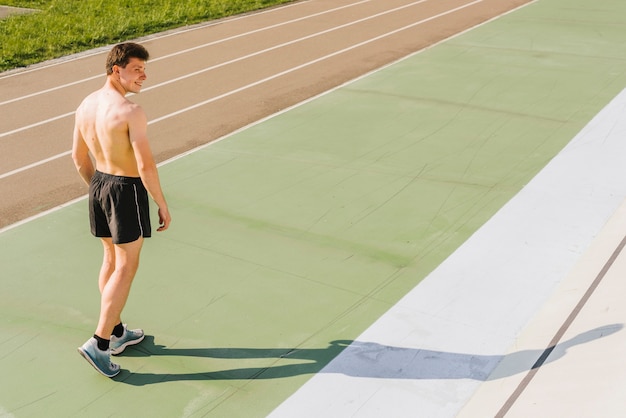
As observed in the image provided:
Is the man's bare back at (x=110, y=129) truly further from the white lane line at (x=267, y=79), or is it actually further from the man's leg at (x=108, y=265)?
the white lane line at (x=267, y=79)

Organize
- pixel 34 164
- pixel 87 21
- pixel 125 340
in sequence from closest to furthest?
pixel 125 340 → pixel 34 164 → pixel 87 21

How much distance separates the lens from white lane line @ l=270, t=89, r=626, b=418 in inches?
177

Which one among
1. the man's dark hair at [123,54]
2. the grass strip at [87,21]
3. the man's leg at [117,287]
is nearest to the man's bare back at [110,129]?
the man's dark hair at [123,54]

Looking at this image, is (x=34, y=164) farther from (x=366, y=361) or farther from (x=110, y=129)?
(x=366, y=361)

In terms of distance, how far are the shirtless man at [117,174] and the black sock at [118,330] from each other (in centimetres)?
20

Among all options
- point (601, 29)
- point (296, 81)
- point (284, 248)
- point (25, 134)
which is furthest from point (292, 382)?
point (601, 29)

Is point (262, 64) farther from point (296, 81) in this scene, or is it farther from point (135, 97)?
point (135, 97)

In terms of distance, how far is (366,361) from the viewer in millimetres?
4863

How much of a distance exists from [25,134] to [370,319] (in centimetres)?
695

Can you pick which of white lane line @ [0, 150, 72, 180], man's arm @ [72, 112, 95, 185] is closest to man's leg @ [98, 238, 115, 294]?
man's arm @ [72, 112, 95, 185]

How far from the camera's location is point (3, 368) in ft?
16.0

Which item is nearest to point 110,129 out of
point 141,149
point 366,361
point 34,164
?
point 141,149

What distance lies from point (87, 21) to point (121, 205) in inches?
543

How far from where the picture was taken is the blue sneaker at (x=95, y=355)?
463 cm
